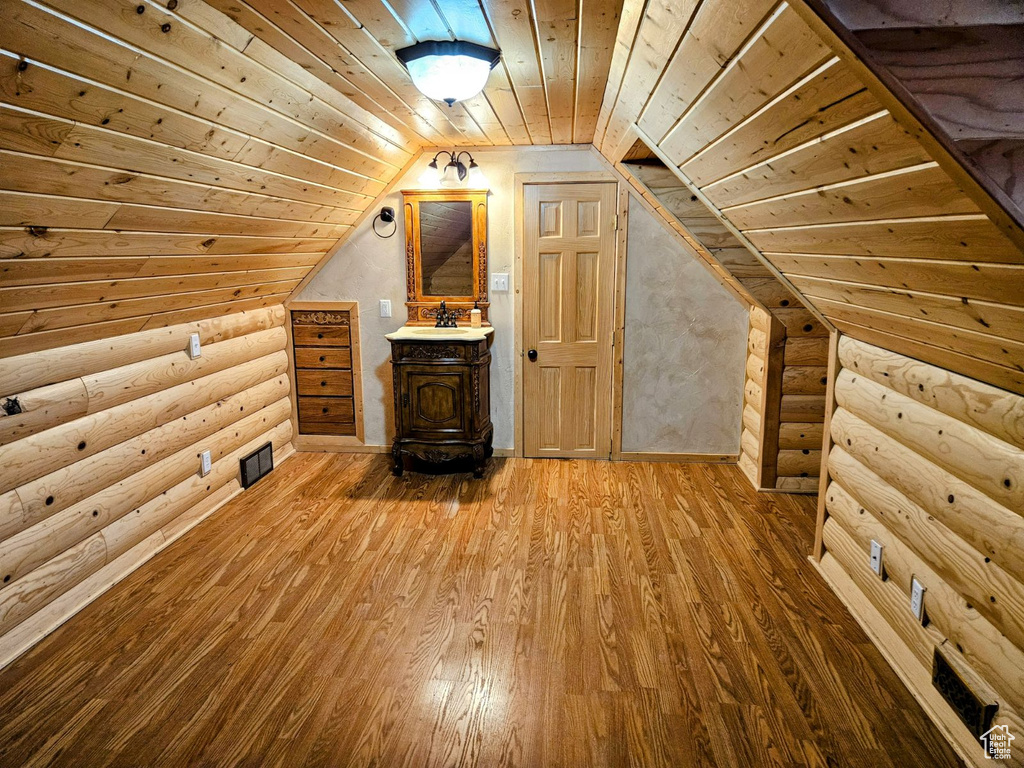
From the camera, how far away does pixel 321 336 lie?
4.48 m

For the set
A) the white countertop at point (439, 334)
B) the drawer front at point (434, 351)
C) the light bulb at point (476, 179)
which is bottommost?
the drawer front at point (434, 351)

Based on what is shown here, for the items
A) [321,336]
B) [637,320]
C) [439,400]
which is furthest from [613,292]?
[321,336]

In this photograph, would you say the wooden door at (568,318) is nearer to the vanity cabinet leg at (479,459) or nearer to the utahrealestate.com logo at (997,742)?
the vanity cabinet leg at (479,459)

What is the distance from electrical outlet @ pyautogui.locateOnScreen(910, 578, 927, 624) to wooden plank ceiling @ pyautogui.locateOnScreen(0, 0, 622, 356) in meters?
2.07

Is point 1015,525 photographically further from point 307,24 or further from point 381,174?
point 381,174

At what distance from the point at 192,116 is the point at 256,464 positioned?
2581 mm

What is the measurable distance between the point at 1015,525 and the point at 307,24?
243 cm

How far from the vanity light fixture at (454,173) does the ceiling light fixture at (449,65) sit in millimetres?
1949

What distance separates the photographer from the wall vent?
5.67 feet

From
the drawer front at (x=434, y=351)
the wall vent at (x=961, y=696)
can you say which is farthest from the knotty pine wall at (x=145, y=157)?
the wall vent at (x=961, y=696)

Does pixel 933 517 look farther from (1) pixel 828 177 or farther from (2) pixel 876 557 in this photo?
(1) pixel 828 177

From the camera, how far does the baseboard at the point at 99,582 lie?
2.31 meters

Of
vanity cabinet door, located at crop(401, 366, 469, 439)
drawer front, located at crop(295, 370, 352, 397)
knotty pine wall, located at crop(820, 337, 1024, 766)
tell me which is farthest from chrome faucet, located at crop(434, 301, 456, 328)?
knotty pine wall, located at crop(820, 337, 1024, 766)

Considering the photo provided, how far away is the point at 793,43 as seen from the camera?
3.86 feet
